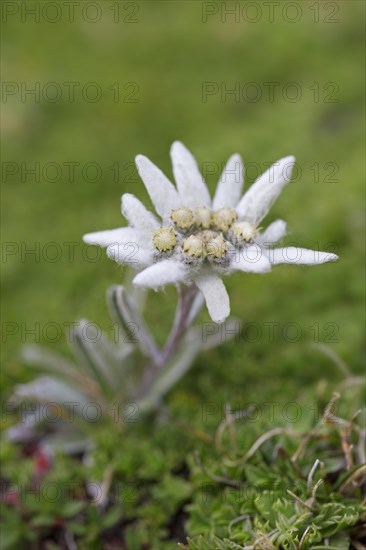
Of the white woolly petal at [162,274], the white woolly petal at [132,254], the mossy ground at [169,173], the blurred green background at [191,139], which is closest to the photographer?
the white woolly petal at [162,274]

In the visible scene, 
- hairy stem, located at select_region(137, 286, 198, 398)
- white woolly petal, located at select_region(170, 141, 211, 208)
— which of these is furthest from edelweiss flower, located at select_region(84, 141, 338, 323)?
hairy stem, located at select_region(137, 286, 198, 398)

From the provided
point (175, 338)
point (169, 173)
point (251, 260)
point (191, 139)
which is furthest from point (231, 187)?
point (191, 139)

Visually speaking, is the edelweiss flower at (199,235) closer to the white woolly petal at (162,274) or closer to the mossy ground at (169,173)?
the white woolly petal at (162,274)

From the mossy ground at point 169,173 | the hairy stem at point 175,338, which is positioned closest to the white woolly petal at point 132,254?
the hairy stem at point 175,338

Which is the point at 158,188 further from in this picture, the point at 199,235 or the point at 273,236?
the point at 273,236

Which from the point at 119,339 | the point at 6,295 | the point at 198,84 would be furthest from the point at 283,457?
the point at 198,84

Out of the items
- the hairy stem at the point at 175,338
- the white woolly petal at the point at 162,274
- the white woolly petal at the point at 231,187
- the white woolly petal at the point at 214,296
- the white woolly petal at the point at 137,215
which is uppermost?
the white woolly petal at the point at 231,187

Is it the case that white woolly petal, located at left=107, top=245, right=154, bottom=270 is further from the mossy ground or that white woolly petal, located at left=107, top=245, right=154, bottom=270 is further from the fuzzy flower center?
the mossy ground
